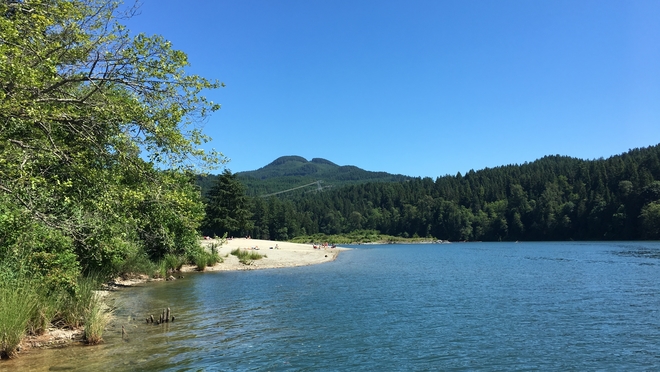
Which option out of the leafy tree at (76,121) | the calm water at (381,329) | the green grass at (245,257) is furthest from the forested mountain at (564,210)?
the leafy tree at (76,121)

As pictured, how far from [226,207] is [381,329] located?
73790 millimetres

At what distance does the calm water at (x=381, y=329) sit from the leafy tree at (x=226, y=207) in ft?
186

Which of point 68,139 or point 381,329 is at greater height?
point 68,139

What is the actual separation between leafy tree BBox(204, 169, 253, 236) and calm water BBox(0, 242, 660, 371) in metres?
56.5

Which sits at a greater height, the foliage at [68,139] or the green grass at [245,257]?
the foliage at [68,139]

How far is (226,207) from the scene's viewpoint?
87562mm

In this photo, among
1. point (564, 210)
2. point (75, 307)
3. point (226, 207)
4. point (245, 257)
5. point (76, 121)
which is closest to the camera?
point (76, 121)

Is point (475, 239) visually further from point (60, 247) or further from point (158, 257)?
point (60, 247)

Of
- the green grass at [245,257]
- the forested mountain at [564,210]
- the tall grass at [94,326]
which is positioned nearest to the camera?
the tall grass at [94,326]

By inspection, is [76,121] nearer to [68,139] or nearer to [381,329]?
[68,139]

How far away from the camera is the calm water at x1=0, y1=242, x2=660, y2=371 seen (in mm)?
12836

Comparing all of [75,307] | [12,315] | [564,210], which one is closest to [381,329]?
[75,307]

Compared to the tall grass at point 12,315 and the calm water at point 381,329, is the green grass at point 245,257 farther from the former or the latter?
the tall grass at point 12,315

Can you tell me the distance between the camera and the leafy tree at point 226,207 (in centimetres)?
8550
